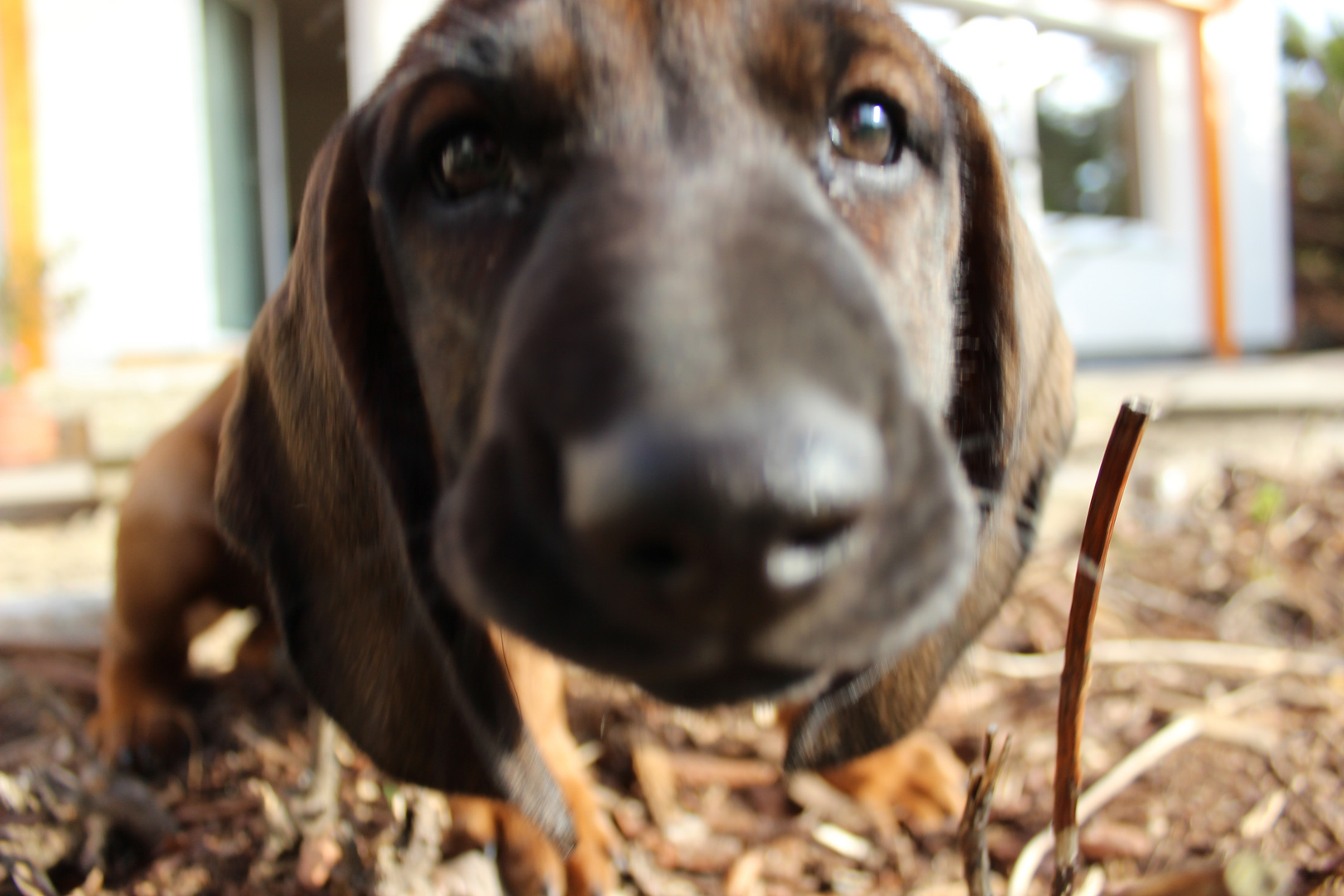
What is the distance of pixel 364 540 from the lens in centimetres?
151

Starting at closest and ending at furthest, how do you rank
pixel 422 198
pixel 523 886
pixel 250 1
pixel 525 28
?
pixel 525 28
pixel 422 198
pixel 523 886
pixel 250 1

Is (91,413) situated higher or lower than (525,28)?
lower

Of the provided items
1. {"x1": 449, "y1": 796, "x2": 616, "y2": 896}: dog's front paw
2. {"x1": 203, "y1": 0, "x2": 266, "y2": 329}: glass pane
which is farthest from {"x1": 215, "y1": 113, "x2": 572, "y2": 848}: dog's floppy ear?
{"x1": 203, "y1": 0, "x2": 266, "y2": 329}: glass pane

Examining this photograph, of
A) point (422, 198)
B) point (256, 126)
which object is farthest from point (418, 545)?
point (256, 126)

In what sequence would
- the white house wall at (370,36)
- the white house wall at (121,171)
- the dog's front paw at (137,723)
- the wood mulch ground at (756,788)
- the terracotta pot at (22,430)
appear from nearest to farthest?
the wood mulch ground at (756,788) < the dog's front paw at (137,723) < the terracotta pot at (22,430) < the white house wall at (121,171) < the white house wall at (370,36)

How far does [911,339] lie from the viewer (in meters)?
1.32

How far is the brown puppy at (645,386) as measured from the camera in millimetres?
741

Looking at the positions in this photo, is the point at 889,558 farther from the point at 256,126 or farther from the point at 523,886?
the point at 256,126

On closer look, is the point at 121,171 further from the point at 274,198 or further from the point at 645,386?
the point at 645,386

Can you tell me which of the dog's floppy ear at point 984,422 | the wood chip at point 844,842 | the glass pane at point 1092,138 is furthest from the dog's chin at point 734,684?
the glass pane at point 1092,138

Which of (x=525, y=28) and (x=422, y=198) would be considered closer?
(x=525, y=28)

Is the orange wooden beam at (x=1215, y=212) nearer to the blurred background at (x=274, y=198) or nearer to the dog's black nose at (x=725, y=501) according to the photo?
the blurred background at (x=274, y=198)

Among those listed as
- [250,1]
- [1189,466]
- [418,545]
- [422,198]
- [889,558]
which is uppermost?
[250,1]

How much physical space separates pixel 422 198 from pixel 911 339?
0.72 m
